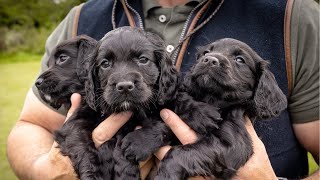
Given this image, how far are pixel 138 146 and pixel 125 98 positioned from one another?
0.29 metres

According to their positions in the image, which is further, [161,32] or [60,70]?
[161,32]

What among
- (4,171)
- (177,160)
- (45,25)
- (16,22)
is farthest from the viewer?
(16,22)

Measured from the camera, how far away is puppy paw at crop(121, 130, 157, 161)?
2.61 m

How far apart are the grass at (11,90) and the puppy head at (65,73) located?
338cm

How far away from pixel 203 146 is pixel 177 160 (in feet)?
0.57

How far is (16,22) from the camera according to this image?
101ft

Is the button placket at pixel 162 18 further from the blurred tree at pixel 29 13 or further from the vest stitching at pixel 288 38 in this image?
the blurred tree at pixel 29 13

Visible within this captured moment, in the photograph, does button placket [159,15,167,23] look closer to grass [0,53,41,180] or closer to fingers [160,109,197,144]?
fingers [160,109,197,144]

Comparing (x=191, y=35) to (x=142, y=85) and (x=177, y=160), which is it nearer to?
(x=142, y=85)

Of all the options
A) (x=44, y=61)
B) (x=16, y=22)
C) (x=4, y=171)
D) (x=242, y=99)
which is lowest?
(x=16, y=22)

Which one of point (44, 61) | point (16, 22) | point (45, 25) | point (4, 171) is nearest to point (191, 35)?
point (44, 61)

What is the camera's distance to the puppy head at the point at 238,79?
277 cm

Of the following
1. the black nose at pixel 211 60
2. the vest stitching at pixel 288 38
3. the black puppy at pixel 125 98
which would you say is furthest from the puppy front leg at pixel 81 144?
the vest stitching at pixel 288 38

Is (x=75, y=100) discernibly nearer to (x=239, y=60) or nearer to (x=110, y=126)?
(x=110, y=126)
